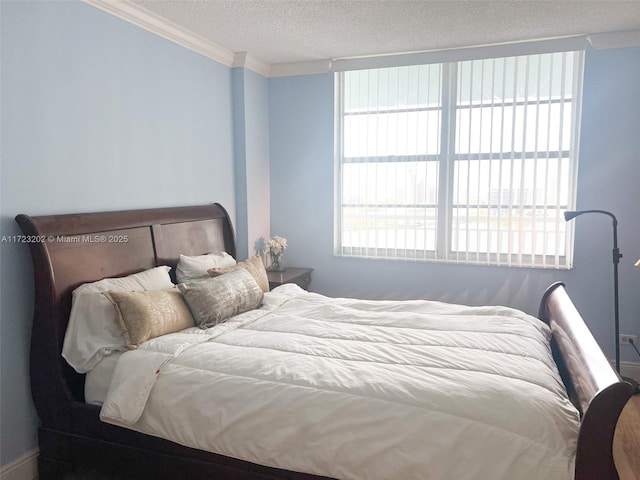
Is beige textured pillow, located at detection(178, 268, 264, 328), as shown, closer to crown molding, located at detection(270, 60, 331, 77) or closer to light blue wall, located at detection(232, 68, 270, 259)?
light blue wall, located at detection(232, 68, 270, 259)

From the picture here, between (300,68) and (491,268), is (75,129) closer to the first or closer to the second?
(300,68)

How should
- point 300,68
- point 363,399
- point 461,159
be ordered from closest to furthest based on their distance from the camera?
point 363,399 < point 461,159 < point 300,68

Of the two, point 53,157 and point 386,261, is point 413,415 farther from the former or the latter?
point 386,261

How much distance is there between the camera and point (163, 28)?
2.97 meters

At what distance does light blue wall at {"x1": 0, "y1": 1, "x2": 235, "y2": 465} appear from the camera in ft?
6.98

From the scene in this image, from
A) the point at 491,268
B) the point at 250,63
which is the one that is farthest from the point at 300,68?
the point at 491,268

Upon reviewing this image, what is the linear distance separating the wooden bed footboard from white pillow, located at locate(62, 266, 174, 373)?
1.92 metres

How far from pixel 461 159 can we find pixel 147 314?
2.62 meters

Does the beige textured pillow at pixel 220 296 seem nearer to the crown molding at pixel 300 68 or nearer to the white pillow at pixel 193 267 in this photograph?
the white pillow at pixel 193 267

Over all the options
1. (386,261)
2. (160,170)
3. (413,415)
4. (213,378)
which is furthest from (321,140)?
(413,415)

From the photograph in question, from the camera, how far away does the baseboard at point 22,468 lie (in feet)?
7.08

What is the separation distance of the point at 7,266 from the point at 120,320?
56cm

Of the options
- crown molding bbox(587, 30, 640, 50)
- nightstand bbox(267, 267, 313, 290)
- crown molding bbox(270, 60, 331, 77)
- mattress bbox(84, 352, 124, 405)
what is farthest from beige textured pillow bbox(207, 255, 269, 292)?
crown molding bbox(587, 30, 640, 50)

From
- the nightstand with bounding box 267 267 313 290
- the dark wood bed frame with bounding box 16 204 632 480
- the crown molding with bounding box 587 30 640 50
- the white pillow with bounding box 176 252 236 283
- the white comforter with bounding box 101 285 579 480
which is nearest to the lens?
the white comforter with bounding box 101 285 579 480
